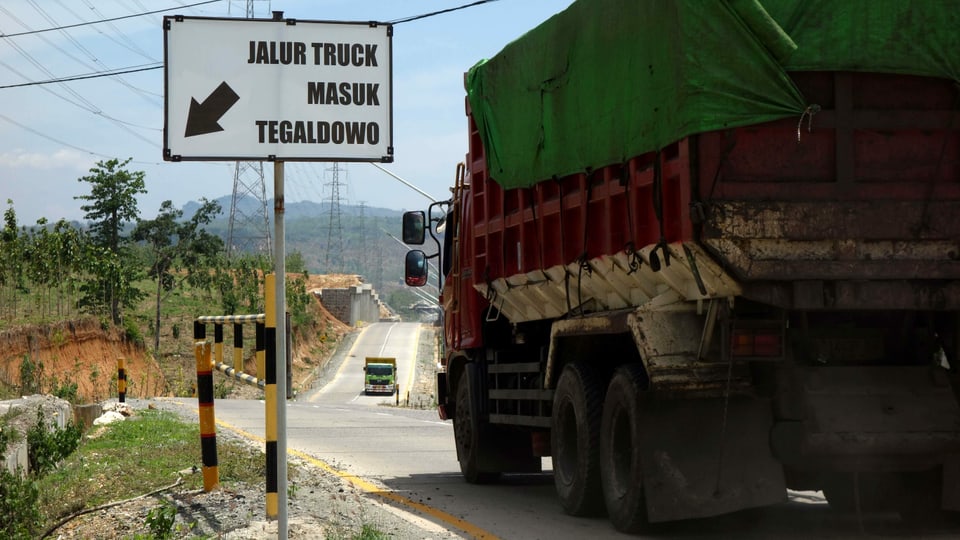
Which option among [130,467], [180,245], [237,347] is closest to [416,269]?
[130,467]

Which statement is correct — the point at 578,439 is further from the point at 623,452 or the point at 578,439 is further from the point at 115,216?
the point at 115,216

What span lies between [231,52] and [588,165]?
331 cm

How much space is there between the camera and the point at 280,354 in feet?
23.0

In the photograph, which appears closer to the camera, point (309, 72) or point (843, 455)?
point (309, 72)

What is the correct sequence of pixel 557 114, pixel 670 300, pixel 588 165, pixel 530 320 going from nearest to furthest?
pixel 670 300
pixel 588 165
pixel 557 114
pixel 530 320

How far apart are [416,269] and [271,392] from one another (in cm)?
703

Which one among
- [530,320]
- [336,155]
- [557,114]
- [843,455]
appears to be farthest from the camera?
[530,320]

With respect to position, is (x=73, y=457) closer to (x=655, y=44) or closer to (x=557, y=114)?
(x=557, y=114)

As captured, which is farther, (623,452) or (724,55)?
(623,452)

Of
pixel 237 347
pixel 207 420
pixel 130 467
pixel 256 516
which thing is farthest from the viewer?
pixel 130 467

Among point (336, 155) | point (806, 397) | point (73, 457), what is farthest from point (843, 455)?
point (73, 457)

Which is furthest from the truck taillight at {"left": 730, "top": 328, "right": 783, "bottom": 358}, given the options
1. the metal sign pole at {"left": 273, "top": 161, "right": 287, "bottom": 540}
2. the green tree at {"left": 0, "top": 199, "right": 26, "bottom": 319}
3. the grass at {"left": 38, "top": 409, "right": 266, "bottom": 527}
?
the green tree at {"left": 0, "top": 199, "right": 26, "bottom": 319}

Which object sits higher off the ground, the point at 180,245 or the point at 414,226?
the point at 180,245

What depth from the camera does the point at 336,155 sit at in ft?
22.2
